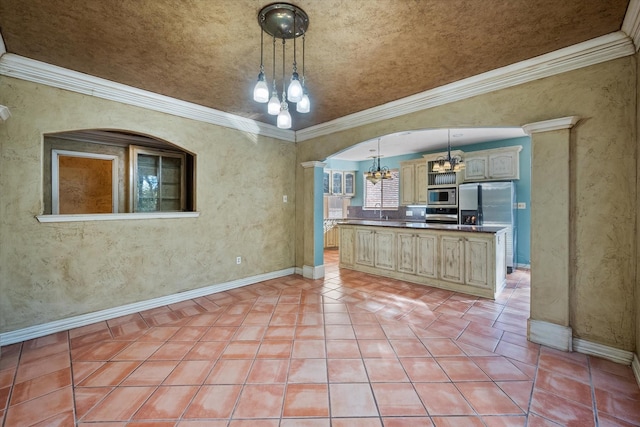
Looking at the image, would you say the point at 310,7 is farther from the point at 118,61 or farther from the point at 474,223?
the point at 474,223

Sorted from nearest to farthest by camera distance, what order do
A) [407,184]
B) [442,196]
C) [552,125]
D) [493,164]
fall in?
[552,125] < [493,164] < [442,196] < [407,184]

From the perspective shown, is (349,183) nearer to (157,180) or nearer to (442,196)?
(442,196)

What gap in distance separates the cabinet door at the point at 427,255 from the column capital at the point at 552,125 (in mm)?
1932

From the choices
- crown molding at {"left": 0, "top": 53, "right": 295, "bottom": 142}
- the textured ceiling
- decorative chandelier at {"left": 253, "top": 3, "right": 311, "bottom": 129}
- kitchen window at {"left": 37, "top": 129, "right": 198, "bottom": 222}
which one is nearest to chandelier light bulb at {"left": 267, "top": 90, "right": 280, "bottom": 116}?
decorative chandelier at {"left": 253, "top": 3, "right": 311, "bottom": 129}

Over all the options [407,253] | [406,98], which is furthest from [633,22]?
[407,253]

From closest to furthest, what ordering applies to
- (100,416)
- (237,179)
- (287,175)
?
(100,416)
(237,179)
(287,175)

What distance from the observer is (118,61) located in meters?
2.44

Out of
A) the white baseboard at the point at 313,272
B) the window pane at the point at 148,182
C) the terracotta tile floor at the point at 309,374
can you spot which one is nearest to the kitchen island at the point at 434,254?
the terracotta tile floor at the point at 309,374

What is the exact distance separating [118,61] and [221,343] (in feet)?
8.99

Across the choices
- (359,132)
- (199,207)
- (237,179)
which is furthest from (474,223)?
(199,207)

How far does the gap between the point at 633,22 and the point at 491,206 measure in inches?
156

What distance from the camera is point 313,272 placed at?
4.49m

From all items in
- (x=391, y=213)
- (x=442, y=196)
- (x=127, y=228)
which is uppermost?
(x=442, y=196)

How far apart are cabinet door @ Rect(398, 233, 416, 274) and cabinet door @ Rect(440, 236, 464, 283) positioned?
43cm
